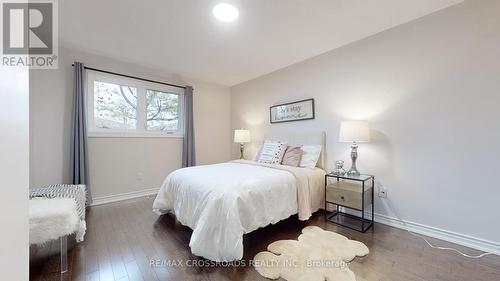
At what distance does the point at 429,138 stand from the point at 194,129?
3714 mm

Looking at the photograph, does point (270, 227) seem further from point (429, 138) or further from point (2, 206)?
point (2, 206)

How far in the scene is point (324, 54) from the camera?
3.05m

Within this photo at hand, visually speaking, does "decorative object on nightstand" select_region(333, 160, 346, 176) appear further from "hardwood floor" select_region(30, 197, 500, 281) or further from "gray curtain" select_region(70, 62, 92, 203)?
"gray curtain" select_region(70, 62, 92, 203)

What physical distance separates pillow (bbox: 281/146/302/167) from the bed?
0.27 meters

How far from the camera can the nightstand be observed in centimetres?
228

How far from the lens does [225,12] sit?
2088 mm

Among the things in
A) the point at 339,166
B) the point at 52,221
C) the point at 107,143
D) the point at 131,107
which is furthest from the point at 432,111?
the point at 107,143

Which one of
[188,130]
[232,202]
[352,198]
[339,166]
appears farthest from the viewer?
[188,130]

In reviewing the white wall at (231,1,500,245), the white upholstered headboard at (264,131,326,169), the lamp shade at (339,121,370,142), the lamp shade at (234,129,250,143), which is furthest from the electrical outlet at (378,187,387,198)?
the lamp shade at (234,129,250,143)

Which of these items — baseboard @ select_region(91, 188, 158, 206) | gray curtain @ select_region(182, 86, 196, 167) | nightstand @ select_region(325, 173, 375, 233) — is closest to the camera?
nightstand @ select_region(325, 173, 375, 233)

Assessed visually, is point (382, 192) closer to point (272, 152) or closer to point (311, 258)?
point (311, 258)

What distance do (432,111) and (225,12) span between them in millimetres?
2390

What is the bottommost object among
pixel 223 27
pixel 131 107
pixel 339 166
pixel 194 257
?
pixel 194 257

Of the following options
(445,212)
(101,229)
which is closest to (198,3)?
(101,229)
